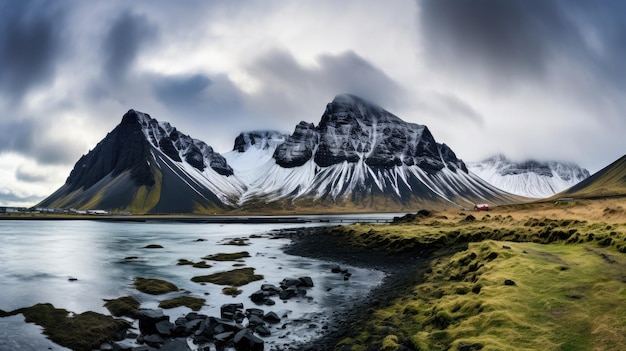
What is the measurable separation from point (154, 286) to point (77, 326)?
13.0 m

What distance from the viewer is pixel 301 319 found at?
2625 centimetres

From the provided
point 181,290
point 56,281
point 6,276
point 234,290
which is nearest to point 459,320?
point 234,290

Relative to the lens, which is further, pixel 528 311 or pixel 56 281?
pixel 56 281

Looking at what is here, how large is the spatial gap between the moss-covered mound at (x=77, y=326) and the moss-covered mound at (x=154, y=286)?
8.38m

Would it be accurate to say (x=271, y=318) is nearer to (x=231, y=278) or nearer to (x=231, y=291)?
(x=231, y=291)

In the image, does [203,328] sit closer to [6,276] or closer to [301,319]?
[301,319]

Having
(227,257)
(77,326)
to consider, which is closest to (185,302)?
(77,326)

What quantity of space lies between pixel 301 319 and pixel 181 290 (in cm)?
1588

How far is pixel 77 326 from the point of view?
2375 cm

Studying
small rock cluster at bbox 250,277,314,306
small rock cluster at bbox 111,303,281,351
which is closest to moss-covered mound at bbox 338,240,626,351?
small rock cluster at bbox 111,303,281,351

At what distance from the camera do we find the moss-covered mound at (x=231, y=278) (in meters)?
39.9

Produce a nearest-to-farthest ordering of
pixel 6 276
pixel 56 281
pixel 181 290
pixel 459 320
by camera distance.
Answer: pixel 459 320
pixel 181 290
pixel 56 281
pixel 6 276

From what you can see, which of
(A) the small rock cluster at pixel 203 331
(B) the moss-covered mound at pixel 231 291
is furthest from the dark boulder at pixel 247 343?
(B) the moss-covered mound at pixel 231 291

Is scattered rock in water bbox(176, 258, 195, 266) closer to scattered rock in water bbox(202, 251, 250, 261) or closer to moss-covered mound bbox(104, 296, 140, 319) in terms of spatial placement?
A: scattered rock in water bbox(202, 251, 250, 261)
